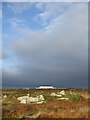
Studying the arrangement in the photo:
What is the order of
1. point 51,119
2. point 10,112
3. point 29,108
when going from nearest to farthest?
point 51,119
point 10,112
point 29,108

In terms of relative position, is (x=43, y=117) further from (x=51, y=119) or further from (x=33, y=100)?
(x=33, y=100)

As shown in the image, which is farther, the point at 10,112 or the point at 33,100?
the point at 33,100

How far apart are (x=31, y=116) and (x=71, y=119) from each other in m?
3.61

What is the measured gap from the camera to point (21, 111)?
2900 cm

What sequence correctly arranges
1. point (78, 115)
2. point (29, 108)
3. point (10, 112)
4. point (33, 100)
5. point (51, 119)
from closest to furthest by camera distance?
point (51, 119), point (78, 115), point (10, 112), point (29, 108), point (33, 100)

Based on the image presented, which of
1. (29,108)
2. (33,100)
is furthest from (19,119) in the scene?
(33,100)

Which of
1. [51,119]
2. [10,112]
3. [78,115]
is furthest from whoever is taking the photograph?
Result: [10,112]

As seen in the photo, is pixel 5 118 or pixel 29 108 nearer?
A: pixel 5 118

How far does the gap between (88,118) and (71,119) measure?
5.21 ft

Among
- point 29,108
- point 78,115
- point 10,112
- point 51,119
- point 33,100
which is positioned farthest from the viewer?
point 33,100

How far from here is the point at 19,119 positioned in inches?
951

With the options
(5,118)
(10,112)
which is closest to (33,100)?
(10,112)

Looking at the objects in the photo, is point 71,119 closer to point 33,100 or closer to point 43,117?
point 43,117

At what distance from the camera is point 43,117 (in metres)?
24.2
